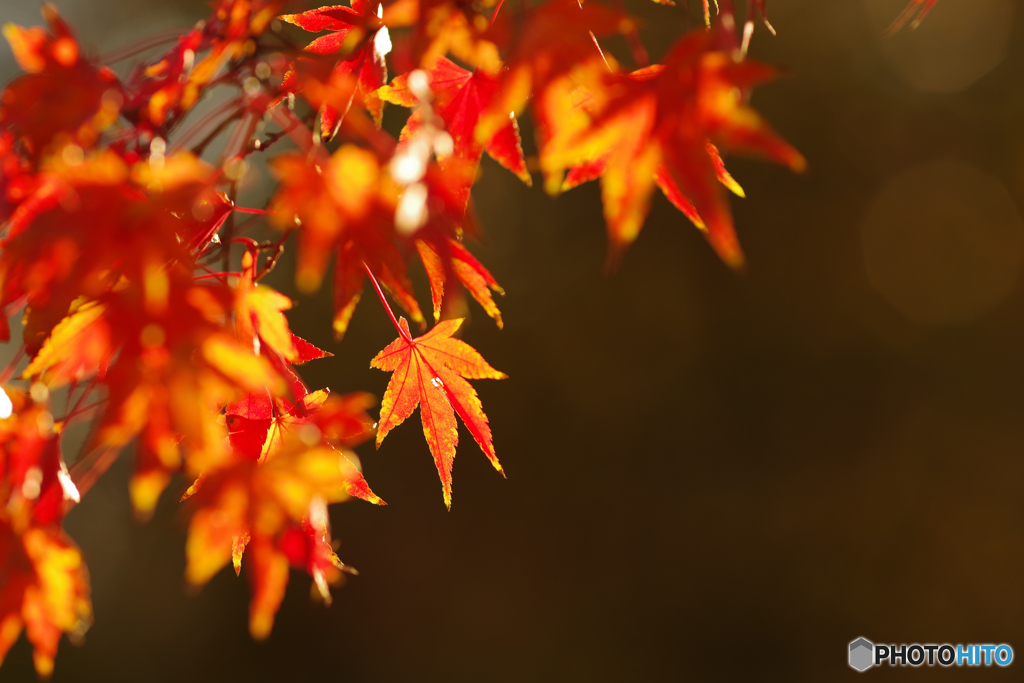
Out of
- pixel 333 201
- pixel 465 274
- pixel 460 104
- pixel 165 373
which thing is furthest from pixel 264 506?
pixel 460 104

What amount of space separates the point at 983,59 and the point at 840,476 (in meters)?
2.58

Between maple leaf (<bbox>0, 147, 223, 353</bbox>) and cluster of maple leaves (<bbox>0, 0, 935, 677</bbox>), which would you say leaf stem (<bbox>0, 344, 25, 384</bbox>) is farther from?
maple leaf (<bbox>0, 147, 223, 353</bbox>)

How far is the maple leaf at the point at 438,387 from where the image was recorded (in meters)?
0.88

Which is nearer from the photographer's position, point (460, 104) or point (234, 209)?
point (234, 209)

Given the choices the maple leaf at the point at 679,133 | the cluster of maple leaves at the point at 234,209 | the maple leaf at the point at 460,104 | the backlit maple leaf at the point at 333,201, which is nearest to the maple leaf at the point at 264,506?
the cluster of maple leaves at the point at 234,209

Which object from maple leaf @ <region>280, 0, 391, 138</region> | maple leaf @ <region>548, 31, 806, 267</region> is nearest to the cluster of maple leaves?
maple leaf @ <region>548, 31, 806, 267</region>

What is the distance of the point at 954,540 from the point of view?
3783mm

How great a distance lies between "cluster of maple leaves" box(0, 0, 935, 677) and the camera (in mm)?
481

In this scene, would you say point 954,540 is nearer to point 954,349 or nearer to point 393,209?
point 954,349

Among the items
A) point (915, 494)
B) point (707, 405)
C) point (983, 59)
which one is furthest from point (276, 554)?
point (983, 59)

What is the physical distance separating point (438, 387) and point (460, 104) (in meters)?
0.38

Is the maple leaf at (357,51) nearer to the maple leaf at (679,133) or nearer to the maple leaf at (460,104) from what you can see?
the maple leaf at (460,104)

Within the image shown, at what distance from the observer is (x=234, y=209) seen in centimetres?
76

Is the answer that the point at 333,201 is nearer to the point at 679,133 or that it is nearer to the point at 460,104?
the point at 679,133
